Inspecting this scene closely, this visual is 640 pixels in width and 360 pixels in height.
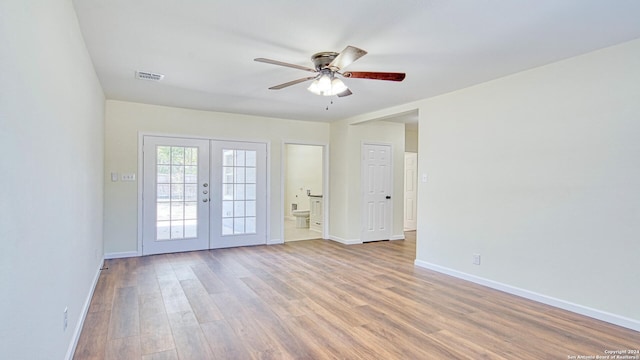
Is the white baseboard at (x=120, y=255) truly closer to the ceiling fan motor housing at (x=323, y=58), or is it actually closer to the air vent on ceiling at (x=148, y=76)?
the air vent on ceiling at (x=148, y=76)

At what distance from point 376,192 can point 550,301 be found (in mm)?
3646

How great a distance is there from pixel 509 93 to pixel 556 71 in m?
0.48

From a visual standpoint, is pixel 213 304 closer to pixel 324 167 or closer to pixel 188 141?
pixel 188 141

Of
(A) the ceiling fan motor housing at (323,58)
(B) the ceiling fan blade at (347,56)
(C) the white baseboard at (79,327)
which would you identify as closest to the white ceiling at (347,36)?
(A) the ceiling fan motor housing at (323,58)

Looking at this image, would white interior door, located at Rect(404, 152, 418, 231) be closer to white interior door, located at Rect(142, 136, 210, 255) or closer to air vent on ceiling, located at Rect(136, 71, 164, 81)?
white interior door, located at Rect(142, 136, 210, 255)

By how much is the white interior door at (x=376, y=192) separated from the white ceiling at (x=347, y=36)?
2570 millimetres

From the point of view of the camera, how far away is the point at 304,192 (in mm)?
9500

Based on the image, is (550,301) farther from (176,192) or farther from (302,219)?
A: (302,219)

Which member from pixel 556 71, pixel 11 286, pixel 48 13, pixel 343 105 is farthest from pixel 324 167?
pixel 11 286

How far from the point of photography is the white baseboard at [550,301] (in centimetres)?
283

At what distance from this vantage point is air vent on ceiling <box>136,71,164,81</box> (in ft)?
12.1

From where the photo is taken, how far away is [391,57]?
3158mm

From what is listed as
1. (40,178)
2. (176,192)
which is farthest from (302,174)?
(40,178)

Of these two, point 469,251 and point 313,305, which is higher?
point 469,251
